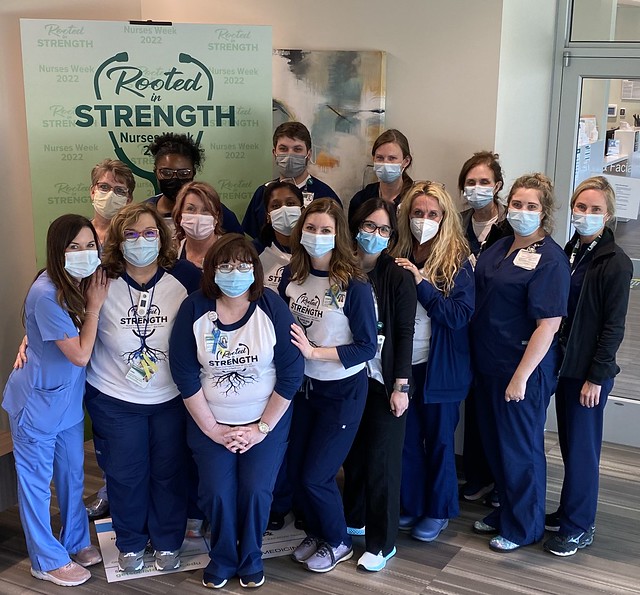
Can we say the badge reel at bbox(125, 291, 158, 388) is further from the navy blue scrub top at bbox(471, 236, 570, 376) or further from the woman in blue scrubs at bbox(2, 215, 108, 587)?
→ the navy blue scrub top at bbox(471, 236, 570, 376)

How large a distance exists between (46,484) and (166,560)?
582mm

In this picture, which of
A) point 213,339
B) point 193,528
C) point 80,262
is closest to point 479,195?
point 213,339

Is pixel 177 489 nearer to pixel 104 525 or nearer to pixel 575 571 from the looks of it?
pixel 104 525

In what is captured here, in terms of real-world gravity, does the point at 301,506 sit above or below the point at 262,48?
below

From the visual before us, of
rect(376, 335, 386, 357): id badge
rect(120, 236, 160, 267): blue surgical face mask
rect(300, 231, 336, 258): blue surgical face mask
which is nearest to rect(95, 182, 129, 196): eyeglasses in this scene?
rect(120, 236, 160, 267): blue surgical face mask

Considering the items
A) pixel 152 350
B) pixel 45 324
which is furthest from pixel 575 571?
pixel 45 324

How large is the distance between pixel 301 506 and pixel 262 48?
246 centimetres

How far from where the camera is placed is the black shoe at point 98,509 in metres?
3.90

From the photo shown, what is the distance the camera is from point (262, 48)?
455cm

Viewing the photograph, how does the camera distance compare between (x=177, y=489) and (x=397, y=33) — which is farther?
(x=397, y=33)

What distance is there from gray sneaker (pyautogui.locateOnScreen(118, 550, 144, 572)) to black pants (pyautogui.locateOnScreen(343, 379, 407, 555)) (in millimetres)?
944

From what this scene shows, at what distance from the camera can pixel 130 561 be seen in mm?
3424

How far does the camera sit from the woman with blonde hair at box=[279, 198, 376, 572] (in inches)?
126

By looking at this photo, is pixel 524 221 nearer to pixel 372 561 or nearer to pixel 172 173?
pixel 372 561
